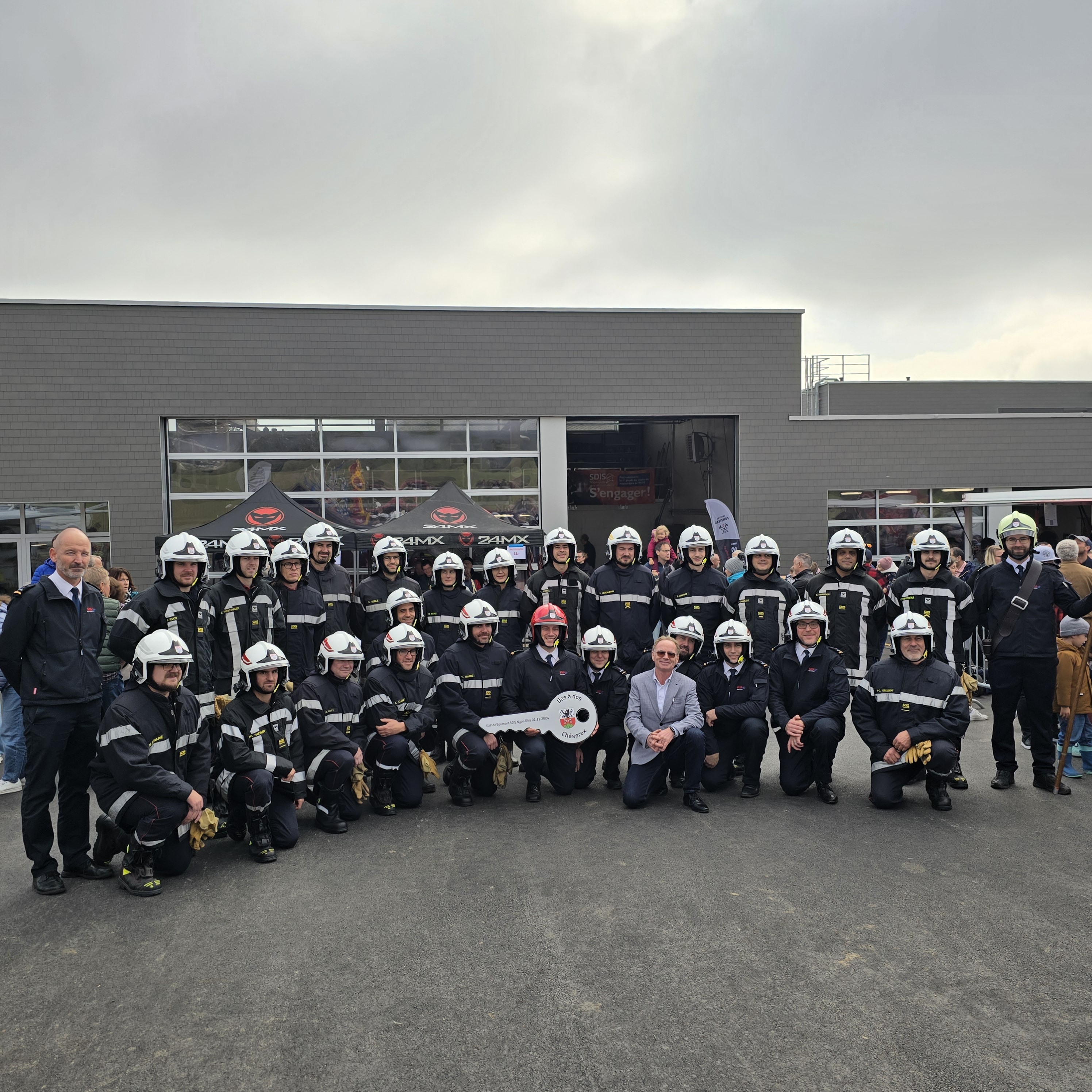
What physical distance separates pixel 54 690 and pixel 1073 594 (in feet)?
25.1

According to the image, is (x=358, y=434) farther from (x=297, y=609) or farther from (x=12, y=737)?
(x=12, y=737)

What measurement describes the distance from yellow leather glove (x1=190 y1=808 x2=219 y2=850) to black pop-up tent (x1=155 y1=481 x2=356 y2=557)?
8.22 m

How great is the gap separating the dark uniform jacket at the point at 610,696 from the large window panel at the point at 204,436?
41.2 feet

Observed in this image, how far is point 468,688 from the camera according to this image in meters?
7.56

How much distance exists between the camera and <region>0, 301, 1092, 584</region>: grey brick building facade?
17.1 m

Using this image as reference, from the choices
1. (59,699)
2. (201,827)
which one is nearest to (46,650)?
(59,699)

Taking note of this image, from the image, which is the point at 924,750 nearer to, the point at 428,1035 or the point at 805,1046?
the point at 805,1046

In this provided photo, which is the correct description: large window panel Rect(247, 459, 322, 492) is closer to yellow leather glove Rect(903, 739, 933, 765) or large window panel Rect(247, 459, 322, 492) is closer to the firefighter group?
the firefighter group

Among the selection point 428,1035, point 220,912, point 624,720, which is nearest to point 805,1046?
point 428,1035

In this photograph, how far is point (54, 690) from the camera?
5.39 meters

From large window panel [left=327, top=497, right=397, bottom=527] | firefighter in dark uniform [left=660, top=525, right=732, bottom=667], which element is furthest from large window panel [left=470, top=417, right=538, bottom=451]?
firefighter in dark uniform [left=660, top=525, right=732, bottom=667]

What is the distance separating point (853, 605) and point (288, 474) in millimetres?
12983

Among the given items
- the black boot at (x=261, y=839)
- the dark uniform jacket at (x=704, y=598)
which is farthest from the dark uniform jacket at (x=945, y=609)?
the black boot at (x=261, y=839)

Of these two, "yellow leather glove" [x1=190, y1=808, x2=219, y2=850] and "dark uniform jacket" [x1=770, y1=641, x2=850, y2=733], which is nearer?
"yellow leather glove" [x1=190, y1=808, x2=219, y2=850]
